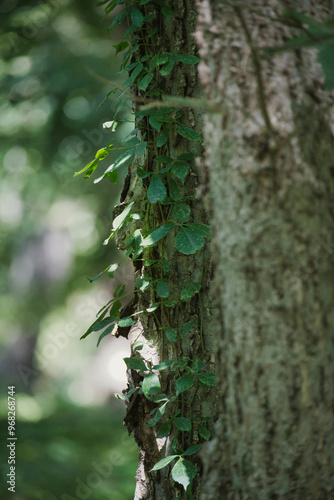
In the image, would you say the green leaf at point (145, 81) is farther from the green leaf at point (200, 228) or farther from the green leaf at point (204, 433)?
the green leaf at point (204, 433)

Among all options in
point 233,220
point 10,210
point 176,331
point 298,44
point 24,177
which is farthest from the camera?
point 10,210

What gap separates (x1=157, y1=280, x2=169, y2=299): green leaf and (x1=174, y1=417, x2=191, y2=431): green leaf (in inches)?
14.3

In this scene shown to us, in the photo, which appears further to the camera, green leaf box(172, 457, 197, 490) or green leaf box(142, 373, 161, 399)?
green leaf box(142, 373, 161, 399)

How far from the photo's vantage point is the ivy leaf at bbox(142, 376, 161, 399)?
1.23m

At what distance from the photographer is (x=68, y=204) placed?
3.42m

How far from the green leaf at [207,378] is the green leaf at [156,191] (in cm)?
53

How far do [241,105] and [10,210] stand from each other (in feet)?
10.4

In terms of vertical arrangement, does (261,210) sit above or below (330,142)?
below

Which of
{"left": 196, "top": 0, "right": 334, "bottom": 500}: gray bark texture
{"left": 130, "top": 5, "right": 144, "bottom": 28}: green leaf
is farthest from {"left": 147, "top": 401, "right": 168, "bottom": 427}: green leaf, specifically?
{"left": 130, "top": 5, "right": 144, "bottom": 28}: green leaf

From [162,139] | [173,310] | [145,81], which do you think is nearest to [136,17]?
[145,81]

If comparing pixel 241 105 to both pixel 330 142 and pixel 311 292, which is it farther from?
pixel 311 292

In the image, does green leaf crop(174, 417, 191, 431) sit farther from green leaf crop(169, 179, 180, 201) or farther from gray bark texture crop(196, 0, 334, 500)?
green leaf crop(169, 179, 180, 201)

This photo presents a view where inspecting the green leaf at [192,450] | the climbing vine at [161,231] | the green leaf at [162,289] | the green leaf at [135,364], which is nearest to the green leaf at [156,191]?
the climbing vine at [161,231]

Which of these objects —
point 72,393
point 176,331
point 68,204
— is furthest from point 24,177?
point 176,331
